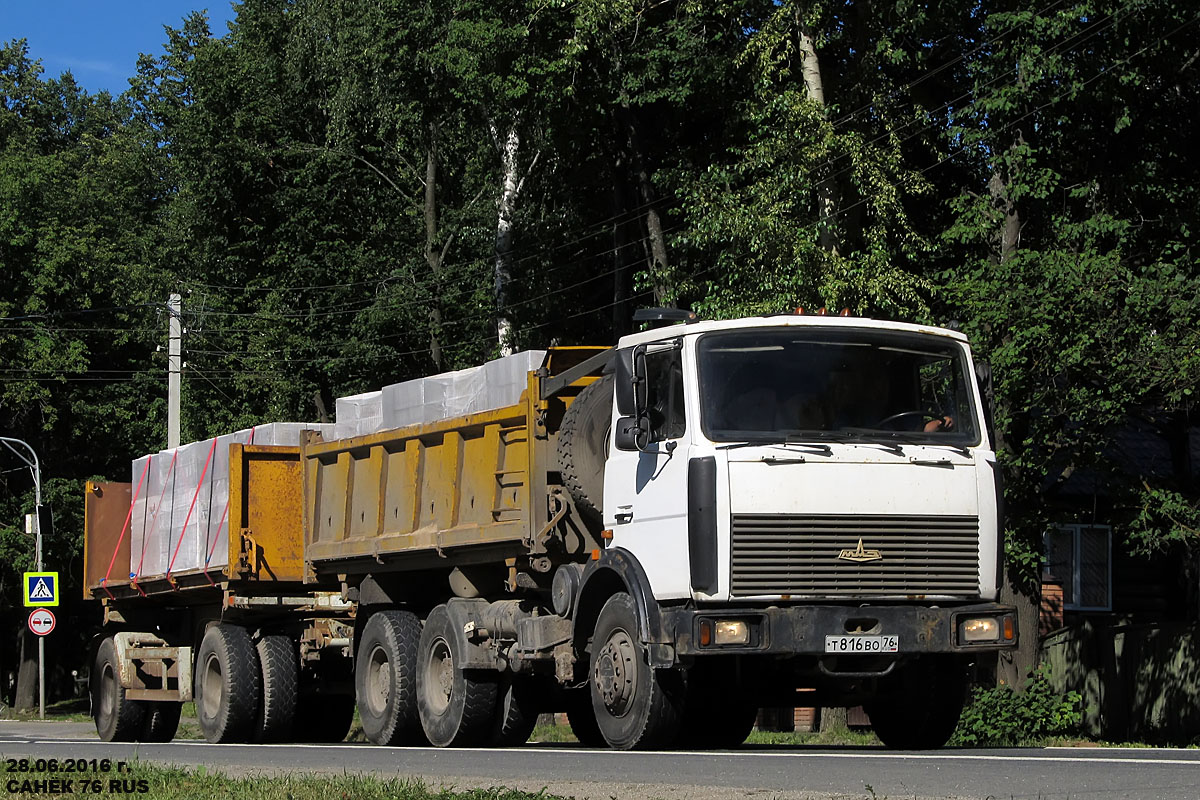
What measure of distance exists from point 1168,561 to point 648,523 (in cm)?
2536

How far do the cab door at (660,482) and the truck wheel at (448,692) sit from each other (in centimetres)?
268

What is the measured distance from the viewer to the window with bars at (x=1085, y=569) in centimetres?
3459

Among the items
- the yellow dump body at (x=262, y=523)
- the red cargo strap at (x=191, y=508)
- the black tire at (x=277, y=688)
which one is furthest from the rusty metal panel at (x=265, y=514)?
the black tire at (x=277, y=688)

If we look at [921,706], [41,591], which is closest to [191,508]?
[921,706]

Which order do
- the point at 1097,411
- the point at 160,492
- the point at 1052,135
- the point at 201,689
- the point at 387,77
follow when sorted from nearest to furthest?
the point at 201,689 → the point at 160,492 → the point at 1097,411 → the point at 1052,135 → the point at 387,77

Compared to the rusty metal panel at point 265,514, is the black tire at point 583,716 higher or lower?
lower

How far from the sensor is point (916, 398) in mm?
12320

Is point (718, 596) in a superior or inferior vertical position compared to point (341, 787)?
superior

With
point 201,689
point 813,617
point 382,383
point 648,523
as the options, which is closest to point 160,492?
point 201,689

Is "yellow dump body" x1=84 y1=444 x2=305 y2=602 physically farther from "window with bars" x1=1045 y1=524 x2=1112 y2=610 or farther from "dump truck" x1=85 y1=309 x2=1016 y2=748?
"window with bars" x1=1045 y1=524 x2=1112 y2=610

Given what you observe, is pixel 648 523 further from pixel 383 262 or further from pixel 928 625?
pixel 383 262

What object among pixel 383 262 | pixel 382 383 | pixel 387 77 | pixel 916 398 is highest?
pixel 387 77

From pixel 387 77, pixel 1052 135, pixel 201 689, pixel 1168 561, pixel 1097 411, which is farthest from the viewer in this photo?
pixel 387 77

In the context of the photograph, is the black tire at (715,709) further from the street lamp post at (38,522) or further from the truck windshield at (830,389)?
the street lamp post at (38,522)
